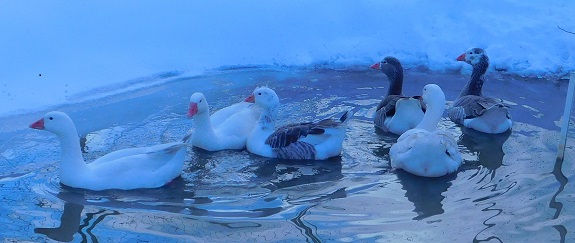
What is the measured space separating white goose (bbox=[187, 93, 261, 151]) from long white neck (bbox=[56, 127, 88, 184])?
1.27 metres

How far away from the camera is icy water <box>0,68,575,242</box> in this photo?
5098mm

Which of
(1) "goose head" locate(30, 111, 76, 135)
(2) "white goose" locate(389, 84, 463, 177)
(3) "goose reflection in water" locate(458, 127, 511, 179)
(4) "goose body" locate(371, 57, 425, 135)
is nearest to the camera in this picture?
(1) "goose head" locate(30, 111, 76, 135)

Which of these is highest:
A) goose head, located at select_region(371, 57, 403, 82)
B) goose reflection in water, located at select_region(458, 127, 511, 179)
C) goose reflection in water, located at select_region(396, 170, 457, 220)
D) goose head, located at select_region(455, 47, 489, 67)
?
goose head, located at select_region(455, 47, 489, 67)

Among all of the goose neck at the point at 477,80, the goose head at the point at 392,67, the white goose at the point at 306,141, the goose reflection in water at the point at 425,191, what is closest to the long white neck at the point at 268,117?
the white goose at the point at 306,141

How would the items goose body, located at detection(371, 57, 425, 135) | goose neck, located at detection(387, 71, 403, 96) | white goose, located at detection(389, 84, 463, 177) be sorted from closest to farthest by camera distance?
white goose, located at detection(389, 84, 463, 177) → goose body, located at detection(371, 57, 425, 135) → goose neck, located at detection(387, 71, 403, 96)

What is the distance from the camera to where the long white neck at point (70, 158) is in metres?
5.96

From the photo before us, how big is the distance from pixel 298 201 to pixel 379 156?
1539 millimetres

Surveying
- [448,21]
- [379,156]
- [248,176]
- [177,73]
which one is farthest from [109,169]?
[448,21]

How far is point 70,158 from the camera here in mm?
5992

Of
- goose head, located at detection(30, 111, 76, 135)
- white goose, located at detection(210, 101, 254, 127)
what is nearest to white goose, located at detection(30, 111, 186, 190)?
goose head, located at detection(30, 111, 76, 135)

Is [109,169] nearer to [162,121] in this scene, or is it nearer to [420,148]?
[162,121]

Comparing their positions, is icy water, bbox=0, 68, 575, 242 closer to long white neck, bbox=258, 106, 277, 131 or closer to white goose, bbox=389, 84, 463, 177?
white goose, bbox=389, 84, 463, 177

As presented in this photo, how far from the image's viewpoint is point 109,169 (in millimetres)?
5949

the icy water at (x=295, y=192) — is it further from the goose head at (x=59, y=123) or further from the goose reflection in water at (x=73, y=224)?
the goose head at (x=59, y=123)
